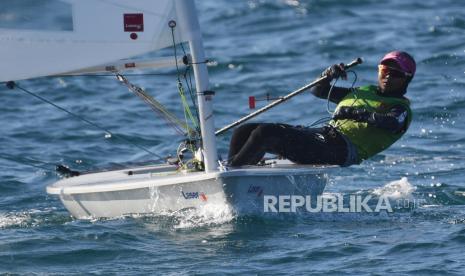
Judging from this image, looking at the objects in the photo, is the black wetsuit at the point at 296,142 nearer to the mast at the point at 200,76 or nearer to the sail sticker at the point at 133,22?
the mast at the point at 200,76

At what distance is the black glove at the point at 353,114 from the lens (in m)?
6.94

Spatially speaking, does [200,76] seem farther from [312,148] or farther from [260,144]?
[312,148]

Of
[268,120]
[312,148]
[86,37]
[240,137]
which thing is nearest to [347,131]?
[312,148]

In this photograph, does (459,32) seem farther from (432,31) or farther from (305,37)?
(305,37)

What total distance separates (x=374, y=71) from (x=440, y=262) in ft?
23.5

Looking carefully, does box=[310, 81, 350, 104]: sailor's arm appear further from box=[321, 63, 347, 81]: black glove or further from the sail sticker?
the sail sticker

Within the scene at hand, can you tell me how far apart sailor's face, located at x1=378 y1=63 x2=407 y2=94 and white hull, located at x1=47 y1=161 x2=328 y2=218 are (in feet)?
2.44

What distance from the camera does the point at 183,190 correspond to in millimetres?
6699

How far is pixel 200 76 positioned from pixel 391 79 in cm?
130

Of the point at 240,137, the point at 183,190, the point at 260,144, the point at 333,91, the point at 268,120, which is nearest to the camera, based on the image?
the point at 183,190

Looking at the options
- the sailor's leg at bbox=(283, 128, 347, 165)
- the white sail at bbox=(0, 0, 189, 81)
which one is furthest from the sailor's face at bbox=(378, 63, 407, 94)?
the white sail at bbox=(0, 0, 189, 81)

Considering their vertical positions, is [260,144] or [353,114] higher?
[353,114]

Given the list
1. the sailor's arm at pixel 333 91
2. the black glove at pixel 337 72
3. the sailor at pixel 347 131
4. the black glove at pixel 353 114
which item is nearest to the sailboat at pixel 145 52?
the sailor at pixel 347 131

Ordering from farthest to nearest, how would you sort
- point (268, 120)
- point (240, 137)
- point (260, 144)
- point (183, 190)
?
point (268, 120) < point (240, 137) < point (260, 144) < point (183, 190)
